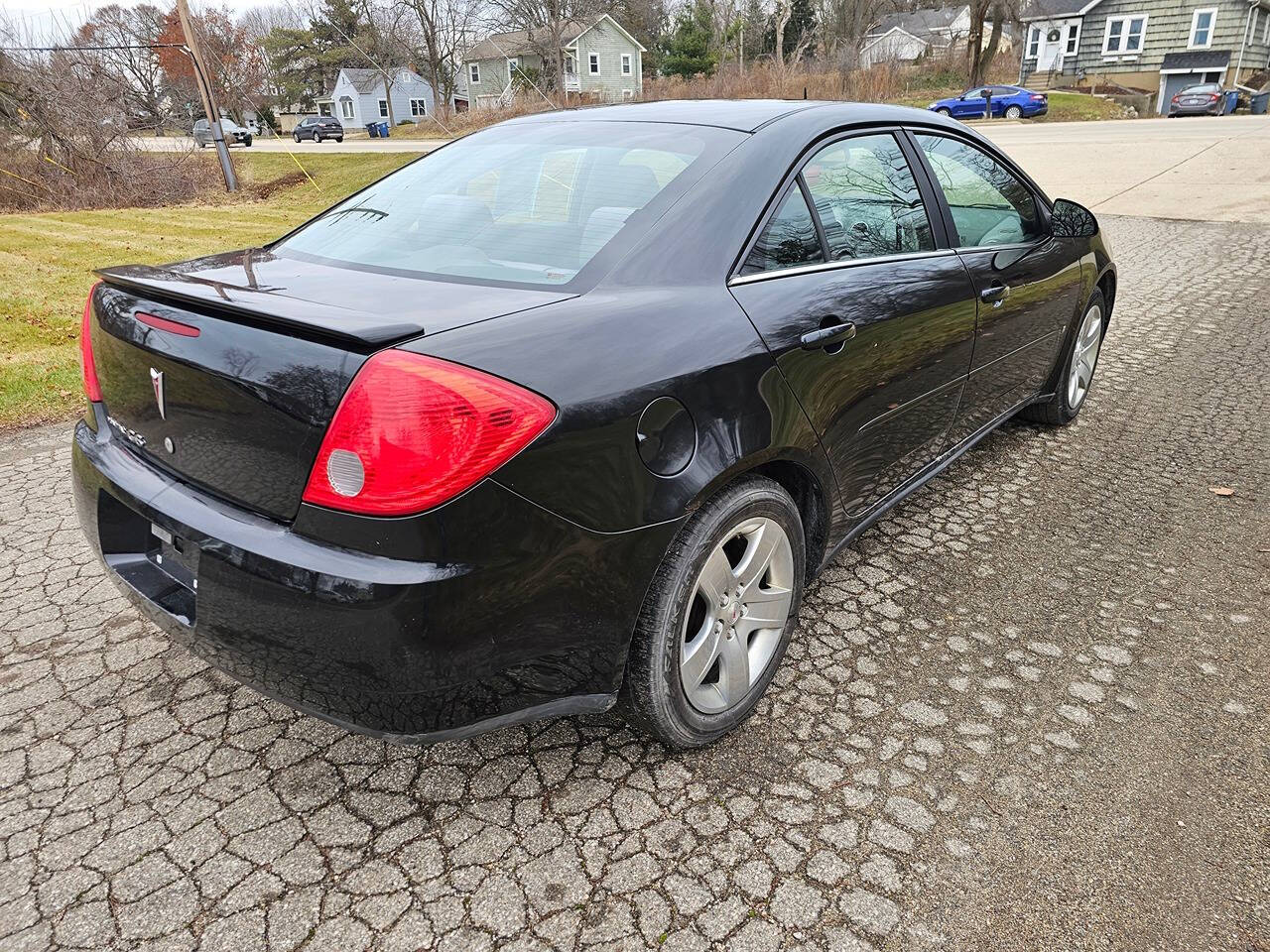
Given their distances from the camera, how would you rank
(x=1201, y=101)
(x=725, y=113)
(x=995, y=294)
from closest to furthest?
(x=725, y=113) → (x=995, y=294) → (x=1201, y=101)

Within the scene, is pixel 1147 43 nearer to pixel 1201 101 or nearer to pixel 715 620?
pixel 1201 101

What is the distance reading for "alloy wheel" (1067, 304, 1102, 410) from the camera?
14.9 feet

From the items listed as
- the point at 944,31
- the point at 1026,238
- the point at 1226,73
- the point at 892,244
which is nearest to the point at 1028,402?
the point at 1026,238

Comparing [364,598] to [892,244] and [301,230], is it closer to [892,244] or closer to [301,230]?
[301,230]

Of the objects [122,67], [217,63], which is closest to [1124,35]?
[217,63]

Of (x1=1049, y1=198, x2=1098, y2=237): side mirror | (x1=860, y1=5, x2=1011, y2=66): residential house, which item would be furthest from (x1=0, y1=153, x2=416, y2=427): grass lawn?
(x1=860, y1=5, x2=1011, y2=66): residential house

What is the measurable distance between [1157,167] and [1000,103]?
71.3ft

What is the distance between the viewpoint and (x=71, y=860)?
202 cm

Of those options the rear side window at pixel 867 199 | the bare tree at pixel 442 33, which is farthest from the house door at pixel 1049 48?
the rear side window at pixel 867 199

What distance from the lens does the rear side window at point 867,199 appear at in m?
2.65

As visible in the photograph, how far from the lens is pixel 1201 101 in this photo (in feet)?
114

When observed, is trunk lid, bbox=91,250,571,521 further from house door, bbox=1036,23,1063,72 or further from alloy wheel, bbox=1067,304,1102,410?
house door, bbox=1036,23,1063,72

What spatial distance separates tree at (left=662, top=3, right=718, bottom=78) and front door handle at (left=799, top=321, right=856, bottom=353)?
56034 millimetres

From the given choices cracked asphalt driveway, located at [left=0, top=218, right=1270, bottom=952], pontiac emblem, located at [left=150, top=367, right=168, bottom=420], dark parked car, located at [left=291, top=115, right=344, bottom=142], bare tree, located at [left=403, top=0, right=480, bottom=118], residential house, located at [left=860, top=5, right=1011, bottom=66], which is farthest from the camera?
residential house, located at [left=860, top=5, right=1011, bottom=66]
